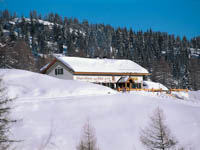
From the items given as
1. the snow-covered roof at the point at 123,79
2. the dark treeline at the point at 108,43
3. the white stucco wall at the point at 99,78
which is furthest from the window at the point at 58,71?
the dark treeline at the point at 108,43

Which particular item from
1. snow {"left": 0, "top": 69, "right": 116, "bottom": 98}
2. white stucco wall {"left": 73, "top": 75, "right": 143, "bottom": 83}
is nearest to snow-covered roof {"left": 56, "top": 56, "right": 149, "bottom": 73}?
white stucco wall {"left": 73, "top": 75, "right": 143, "bottom": 83}

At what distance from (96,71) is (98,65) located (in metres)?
2.78

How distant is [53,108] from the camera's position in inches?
737

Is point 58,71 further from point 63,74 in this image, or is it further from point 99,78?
point 99,78

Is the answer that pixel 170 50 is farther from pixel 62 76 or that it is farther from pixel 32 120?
pixel 32 120

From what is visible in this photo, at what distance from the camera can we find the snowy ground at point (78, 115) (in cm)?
1473

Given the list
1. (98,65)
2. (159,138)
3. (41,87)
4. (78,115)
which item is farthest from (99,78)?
(159,138)

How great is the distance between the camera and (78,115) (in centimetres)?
1797

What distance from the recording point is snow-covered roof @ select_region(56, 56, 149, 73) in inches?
1404

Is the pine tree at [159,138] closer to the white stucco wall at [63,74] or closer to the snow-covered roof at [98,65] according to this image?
the white stucco wall at [63,74]

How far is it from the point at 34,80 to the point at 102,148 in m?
13.5

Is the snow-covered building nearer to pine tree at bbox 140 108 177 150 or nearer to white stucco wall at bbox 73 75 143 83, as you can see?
white stucco wall at bbox 73 75 143 83

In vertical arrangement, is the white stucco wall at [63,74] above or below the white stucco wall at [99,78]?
above

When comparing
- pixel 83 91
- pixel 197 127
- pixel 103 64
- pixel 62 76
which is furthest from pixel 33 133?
pixel 103 64
